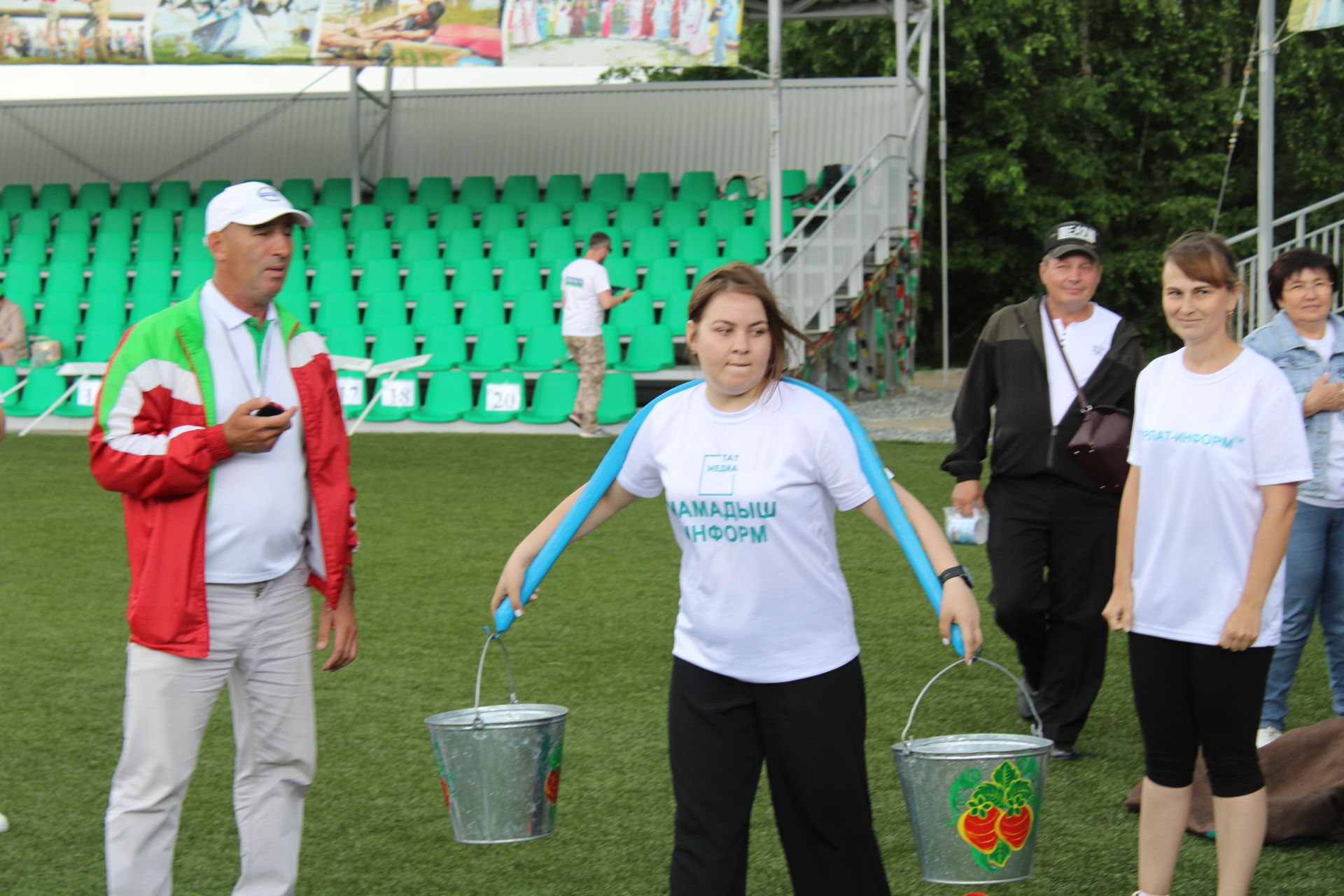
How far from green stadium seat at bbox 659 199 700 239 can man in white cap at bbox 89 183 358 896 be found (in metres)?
14.7

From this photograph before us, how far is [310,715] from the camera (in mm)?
3420

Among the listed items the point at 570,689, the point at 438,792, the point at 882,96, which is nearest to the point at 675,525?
the point at 438,792

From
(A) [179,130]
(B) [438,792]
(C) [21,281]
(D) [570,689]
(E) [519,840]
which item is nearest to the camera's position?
(E) [519,840]

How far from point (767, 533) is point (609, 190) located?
679 inches

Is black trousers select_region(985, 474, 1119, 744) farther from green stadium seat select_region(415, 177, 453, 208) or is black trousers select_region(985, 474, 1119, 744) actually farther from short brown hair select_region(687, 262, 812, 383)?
green stadium seat select_region(415, 177, 453, 208)

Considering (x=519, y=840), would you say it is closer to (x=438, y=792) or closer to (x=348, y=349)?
(x=438, y=792)

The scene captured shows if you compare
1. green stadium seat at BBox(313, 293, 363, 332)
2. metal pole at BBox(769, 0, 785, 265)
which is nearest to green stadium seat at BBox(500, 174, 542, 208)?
green stadium seat at BBox(313, 293, 363, 332)

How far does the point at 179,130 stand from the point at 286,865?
2183 centimetres

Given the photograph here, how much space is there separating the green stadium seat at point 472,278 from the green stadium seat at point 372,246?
1301mm

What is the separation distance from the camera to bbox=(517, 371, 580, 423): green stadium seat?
15.0m

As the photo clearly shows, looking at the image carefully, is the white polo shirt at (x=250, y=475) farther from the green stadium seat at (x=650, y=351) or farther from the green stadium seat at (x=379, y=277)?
the green stadium seat at (x=379, y=277)

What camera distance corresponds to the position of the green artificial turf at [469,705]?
13.0 feet

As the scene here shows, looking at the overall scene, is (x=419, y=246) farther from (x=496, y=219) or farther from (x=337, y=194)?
(x=337, y=194)

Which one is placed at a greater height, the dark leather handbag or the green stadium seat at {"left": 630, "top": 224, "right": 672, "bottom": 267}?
the green stadium seat at {"left": 630, "top": 224, "right": 672, "bottom": 267}
